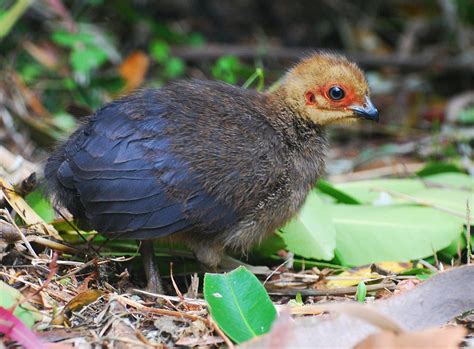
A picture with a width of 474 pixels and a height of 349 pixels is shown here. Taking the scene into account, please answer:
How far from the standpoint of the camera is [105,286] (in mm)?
3258

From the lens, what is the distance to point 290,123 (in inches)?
149

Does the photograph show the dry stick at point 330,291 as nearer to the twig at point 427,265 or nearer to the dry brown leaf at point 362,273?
the dry brown leaf at point 362,273

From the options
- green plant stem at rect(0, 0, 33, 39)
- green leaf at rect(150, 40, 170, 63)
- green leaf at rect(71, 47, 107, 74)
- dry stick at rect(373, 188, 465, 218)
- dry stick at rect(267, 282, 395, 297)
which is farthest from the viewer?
green leaf at rect(150, 40, 170, 63)

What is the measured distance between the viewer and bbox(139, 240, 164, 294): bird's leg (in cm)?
348

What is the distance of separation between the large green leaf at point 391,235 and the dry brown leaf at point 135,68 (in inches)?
122

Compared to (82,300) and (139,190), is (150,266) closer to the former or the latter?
(139,190)

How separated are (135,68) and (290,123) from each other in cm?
347

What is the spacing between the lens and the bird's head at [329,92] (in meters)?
3.84

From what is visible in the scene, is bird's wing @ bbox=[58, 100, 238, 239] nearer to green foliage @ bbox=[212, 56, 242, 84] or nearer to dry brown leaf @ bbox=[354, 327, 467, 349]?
dry brown leaf @ bbox=[354, 327, 467, 349]

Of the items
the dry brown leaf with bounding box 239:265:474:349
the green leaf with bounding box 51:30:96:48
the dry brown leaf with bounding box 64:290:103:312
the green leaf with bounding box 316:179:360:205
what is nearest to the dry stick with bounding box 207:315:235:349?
the dry brown leaf with bounding box 239:265:474:349

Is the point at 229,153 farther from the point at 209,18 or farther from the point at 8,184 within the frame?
the point at 209,18

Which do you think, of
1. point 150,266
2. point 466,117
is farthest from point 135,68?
point 150,266

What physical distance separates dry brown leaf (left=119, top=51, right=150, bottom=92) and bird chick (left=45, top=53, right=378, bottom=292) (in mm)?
3089

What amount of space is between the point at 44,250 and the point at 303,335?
1399mm
